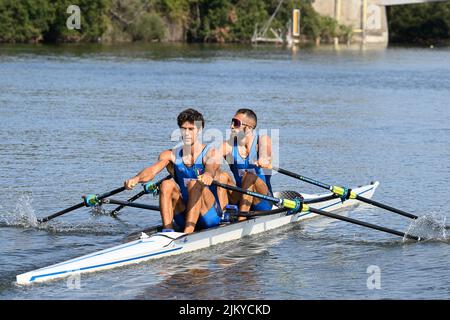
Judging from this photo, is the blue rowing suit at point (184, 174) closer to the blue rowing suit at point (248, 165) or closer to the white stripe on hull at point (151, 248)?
the white stripe on hull at point (151, 248)

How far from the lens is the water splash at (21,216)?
14.9m

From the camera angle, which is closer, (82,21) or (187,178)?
(187,178)

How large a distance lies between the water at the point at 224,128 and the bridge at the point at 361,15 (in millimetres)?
63255

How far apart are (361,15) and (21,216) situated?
329 ft

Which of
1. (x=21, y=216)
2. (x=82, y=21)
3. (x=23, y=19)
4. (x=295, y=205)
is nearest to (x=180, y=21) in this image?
(x=82, y=21)

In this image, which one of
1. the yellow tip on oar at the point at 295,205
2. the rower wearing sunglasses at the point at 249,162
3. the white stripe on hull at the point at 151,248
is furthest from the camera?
the rower wearing sunglasses at the point at 249,162

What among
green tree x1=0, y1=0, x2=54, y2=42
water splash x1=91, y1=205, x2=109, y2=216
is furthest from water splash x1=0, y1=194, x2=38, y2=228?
green tree x1=0, y1=0, x2=54, y2=42

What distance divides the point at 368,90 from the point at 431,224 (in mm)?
26885

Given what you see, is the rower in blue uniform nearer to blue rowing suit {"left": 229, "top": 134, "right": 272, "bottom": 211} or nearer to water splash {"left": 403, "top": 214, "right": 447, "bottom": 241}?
blue rowing suit {"left": 229, "top": 134, "right": 272, "bottom": 211}

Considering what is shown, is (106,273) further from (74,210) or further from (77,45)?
(77,45)

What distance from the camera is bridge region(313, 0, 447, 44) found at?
366ft

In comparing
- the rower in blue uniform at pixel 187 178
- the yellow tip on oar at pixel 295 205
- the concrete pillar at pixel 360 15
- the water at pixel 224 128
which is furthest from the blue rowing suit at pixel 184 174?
the concrete pillar at pixel 360 15

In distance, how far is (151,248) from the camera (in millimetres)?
12664

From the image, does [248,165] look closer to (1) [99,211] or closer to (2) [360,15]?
(1) [99,211]
